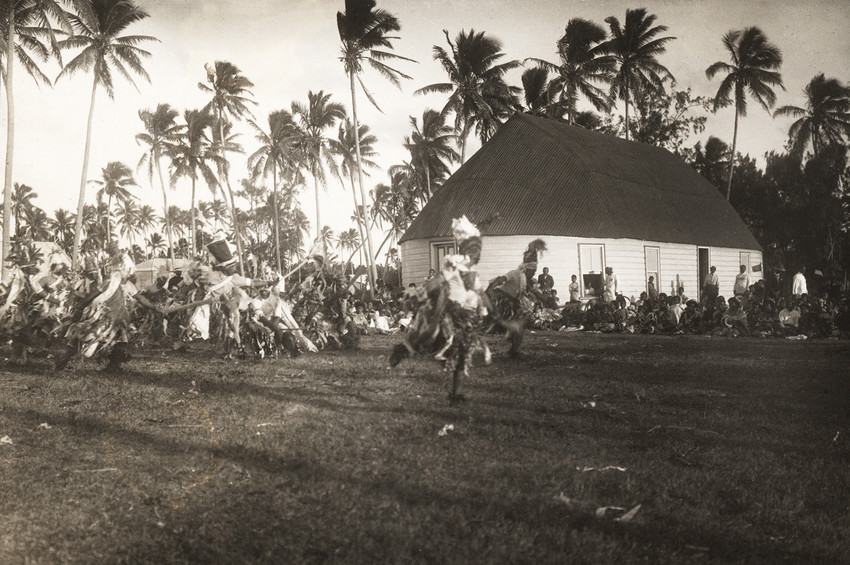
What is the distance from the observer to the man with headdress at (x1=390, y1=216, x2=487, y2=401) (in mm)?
7578

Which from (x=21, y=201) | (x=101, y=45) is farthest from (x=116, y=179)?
(x=101, y=45)

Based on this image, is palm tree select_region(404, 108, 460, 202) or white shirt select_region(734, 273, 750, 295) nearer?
white shirt select_region(734, 273, 750, 295)

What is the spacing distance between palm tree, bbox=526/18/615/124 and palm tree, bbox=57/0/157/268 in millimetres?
19618

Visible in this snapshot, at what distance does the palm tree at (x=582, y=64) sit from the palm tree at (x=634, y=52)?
2.16 feet

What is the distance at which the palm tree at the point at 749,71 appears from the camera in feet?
110

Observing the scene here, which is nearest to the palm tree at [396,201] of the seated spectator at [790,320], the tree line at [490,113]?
the tree line at [490,113]

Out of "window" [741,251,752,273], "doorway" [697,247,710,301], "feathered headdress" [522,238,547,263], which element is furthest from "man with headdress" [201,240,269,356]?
"window" [741,251,752,273]

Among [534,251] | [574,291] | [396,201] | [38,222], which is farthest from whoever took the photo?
[38,222]

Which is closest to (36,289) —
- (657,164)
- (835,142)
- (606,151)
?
Result: (606,151)

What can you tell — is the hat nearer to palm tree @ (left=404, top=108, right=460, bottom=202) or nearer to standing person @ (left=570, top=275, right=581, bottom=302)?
standing person @ (left=570, top=275, right=581, bottom=302)

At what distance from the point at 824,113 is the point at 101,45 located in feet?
95.6

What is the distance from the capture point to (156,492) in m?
5.05

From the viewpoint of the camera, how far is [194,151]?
4309cm

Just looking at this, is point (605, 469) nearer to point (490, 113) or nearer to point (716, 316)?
point (716, 316)
